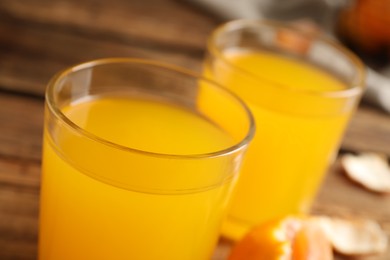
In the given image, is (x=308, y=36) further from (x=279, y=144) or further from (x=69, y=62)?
(x=69, y=62)

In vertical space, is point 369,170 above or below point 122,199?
below

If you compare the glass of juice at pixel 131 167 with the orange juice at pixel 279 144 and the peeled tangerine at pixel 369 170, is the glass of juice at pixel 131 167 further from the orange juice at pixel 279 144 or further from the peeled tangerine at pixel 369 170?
the peeled tangerine at pixel 369 170

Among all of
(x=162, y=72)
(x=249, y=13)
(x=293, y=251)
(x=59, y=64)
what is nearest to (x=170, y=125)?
(x=162, y=72)

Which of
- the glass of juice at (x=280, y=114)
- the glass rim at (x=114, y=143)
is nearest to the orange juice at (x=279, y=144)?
the glass of juice at (x=280, y=114)

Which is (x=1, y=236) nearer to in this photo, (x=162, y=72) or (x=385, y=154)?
(x=162, y=72)

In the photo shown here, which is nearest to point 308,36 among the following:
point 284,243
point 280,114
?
point 280,114
